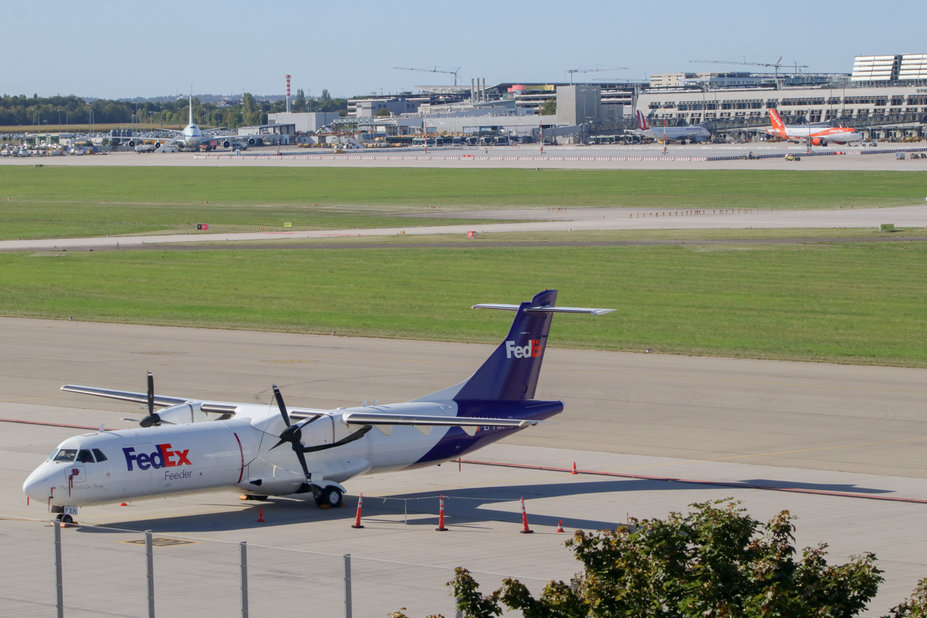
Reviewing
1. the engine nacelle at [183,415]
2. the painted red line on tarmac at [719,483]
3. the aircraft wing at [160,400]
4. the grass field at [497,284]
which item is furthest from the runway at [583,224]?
the engine nacelle at [183,415]

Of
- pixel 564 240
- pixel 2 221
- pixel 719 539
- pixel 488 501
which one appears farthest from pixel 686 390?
pixel 2 221

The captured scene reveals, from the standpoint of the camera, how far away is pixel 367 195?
Result: 152 metres

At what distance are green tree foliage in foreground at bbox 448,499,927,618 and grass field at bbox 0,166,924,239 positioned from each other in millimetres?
97700

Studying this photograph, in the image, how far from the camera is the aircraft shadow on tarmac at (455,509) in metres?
29.1

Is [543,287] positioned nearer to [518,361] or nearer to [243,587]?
[518,361]

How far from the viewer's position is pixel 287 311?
6544 centimetres

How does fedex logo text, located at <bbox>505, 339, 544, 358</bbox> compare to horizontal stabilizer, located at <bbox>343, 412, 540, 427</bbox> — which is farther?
fedex logo text, located at <bbox>505, 339, 544, 358</bbox>

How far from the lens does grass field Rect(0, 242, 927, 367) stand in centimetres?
5750

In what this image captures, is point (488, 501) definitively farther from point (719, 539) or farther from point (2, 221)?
point (2, 221)

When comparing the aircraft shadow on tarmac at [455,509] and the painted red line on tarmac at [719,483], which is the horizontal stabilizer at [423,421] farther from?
the painted red line on tarmac at [719,483]

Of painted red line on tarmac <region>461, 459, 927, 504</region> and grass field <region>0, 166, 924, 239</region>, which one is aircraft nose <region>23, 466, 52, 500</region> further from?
grass field <region>0, 166, 924, 239</region>

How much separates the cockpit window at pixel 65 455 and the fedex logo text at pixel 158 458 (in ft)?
3.44

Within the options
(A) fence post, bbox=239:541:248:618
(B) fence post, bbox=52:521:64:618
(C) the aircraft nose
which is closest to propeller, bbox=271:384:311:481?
(C) the aircraft nose

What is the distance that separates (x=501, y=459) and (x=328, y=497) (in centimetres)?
762
